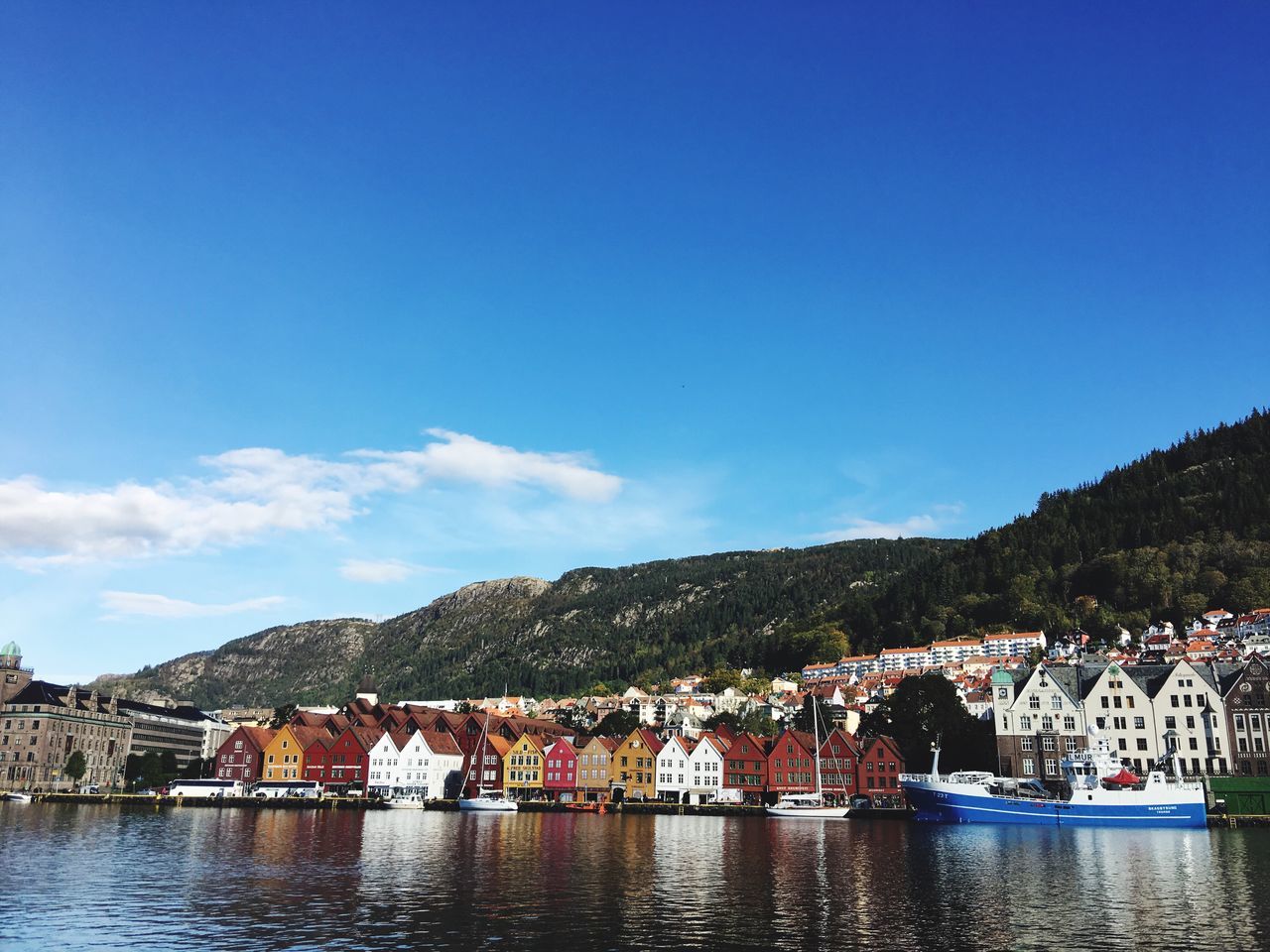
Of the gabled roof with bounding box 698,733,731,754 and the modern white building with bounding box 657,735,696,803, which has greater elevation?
the gabled roof with bounding box 698,733,731,754

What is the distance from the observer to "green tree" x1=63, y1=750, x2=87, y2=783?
6284 inches

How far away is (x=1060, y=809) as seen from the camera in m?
89.2

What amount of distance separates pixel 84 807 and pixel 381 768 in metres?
35.3

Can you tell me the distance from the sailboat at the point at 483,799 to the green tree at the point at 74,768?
75334mm

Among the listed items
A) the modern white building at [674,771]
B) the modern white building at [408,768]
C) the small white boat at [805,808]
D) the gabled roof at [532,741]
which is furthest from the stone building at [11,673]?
the small white boat at [805,808]

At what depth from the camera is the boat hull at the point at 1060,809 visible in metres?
86.8

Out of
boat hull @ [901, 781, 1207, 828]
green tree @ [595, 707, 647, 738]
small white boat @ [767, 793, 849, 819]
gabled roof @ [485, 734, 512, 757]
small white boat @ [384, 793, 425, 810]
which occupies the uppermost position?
green tree @ [595, 707, 647, 738]

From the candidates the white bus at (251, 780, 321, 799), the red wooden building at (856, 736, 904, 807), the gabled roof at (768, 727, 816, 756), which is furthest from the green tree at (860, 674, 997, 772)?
the white bus at (251, 780, 321, 799)

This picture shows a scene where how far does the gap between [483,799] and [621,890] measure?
7424cm

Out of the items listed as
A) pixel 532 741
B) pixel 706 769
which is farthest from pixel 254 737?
pixel 706 769

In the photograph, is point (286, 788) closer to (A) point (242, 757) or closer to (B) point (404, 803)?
(A) point (242, 757)

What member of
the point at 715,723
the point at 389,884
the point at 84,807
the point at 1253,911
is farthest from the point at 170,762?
the point at 1253,911

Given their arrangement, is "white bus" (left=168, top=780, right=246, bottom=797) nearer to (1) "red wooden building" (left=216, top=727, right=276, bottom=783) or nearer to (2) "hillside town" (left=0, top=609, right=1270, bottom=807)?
(1) "red wooden building" (left=216, top=727, right=276, bottom=783)

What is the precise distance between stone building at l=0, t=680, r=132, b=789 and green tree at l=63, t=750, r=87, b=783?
98 cm
